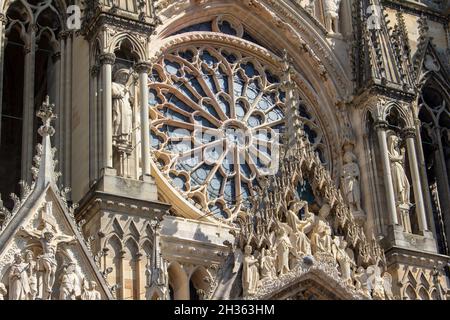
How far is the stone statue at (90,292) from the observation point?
1794 centimetres

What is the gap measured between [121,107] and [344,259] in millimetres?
4092

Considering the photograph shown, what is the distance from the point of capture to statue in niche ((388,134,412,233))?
73.0ft

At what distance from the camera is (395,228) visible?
71.6 feet

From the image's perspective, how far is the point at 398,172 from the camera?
74.3 feet

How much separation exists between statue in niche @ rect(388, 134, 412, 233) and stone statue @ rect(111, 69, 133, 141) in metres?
4.92

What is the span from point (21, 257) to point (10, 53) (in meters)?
5.53

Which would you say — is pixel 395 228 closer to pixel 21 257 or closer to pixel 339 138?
pixel 339 138

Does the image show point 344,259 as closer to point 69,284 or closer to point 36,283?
point 69,284

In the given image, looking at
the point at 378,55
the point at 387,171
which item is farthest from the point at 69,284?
the point at 378,55

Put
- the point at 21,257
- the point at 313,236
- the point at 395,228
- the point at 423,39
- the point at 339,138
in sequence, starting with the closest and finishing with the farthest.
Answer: the point at 21,257 → the point at 313,236 → the point at 395,228 → the point at 339,138 → the point at 423,39

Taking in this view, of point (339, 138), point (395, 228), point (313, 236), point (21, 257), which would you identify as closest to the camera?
point (21, 257)

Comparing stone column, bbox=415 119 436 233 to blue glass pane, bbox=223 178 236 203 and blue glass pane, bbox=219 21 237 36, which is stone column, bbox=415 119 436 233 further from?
blue glass pane, bbox=219 21 237 36

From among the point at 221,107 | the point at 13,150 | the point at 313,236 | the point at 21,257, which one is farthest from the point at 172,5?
the point at 21,257

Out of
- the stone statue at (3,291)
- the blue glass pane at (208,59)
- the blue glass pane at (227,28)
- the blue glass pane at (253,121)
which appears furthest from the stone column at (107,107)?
the blue glass pane at (227,28)
